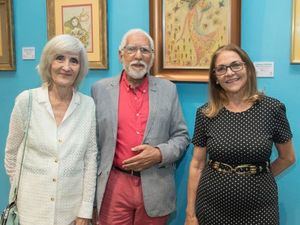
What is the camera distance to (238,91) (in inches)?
69.9

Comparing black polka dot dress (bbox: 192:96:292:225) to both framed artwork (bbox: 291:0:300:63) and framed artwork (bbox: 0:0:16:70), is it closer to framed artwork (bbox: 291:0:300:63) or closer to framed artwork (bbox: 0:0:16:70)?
framed artwork (bbox: 291:0:300:63)

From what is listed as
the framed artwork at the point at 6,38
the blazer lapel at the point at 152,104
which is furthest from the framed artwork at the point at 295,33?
the framed artwork at the point at 6,38

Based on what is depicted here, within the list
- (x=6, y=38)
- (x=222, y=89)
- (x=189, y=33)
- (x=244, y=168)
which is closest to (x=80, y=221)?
(x=244, y=168)

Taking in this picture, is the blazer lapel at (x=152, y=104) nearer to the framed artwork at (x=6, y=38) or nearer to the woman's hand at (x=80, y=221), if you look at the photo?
the woman's hand at (x=80, y=221)

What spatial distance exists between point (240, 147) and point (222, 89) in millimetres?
308

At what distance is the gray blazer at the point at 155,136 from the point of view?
198 centimetres

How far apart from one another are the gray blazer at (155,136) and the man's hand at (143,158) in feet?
0.11

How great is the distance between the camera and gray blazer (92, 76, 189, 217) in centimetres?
198

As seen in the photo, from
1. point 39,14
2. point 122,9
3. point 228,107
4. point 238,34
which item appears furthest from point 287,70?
point 39,14

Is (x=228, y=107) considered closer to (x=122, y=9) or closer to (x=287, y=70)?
(x=287, y=70)

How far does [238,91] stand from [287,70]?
1.46ft

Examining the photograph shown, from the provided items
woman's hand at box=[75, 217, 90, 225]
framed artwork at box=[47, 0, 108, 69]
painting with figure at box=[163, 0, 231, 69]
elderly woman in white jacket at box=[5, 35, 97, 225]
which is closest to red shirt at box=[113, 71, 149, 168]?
elderly woman in white jacket at box=[5, 35, 97, 225]

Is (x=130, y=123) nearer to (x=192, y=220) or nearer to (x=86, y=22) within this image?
(x=192, y=220)

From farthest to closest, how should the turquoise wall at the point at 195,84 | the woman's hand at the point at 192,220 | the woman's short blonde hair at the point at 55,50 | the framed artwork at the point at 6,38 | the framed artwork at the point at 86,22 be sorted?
the framed artwork at the point at 6,38, the framed artwork at the point at 86,22, the turquoise wall at the point at 195,84, the woman's hand at the point at 192,220, the woman's short blonde hair at the point at 55,50
